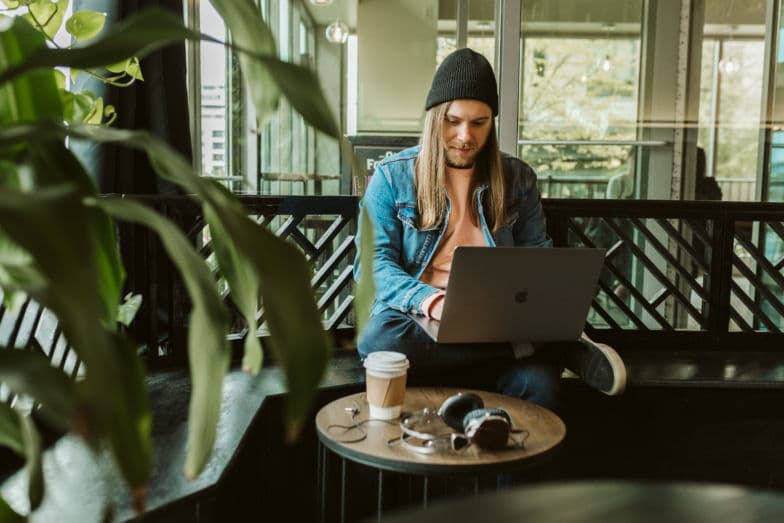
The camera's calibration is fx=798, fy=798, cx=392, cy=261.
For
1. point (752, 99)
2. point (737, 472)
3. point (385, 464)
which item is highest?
point (752, 99)

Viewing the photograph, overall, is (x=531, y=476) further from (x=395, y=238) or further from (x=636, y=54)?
(x=636, y=54)

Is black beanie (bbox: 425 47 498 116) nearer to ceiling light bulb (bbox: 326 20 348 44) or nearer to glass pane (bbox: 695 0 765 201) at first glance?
ceiling light bulb (bbox: 326 20 348 44)

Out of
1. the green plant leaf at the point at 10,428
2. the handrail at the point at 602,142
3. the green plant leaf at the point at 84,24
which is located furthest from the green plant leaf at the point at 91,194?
the handrail at the point at 602,142

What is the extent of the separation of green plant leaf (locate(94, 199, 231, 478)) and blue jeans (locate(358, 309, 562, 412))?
1609 mm

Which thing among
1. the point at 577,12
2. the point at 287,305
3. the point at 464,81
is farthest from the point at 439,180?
the point at 577,12

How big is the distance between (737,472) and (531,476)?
102 cm

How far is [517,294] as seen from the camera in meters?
1.95

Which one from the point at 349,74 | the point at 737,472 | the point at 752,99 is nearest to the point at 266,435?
the point at 737,472

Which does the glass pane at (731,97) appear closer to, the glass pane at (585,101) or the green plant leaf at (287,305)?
the glass pane at (585,101)

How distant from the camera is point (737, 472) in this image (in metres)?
2.62

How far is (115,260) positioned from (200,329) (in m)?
0.17

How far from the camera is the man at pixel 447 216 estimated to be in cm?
218

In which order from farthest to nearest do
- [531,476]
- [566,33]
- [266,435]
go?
[566,33] < [266,435] < [531,476]

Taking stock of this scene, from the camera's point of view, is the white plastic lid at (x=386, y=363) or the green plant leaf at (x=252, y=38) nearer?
the green plant leaf at (x=252, y=38)
